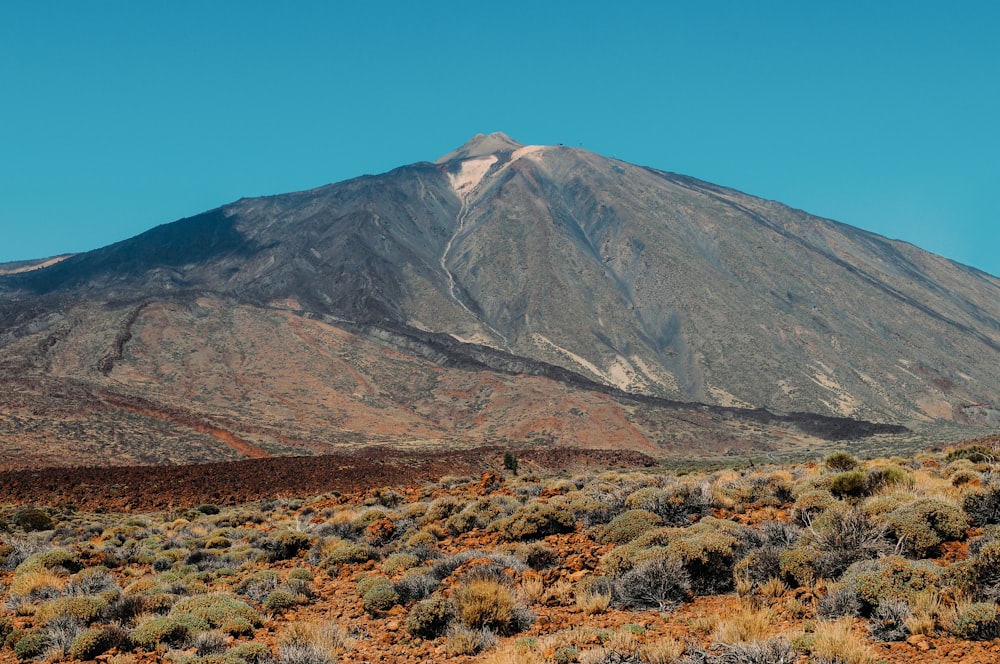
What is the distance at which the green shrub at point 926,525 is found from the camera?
9.25 meters

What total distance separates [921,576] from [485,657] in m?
4.87

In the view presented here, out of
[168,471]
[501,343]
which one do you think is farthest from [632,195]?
[168,471]

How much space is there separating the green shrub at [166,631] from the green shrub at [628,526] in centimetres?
643

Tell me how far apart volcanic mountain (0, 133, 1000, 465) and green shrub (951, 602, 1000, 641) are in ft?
166

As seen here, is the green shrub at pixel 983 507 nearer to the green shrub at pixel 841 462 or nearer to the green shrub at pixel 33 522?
the green shrub at pixel 841 462

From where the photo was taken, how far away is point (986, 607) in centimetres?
689

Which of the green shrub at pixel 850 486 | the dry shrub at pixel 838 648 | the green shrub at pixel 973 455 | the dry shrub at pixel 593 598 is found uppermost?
the green shrub at pixel 973 455

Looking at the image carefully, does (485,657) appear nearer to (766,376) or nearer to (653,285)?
(766,376)

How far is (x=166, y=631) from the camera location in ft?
31.3

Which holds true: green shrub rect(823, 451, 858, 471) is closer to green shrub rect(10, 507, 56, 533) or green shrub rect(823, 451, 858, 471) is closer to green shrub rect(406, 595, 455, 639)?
green shrub rect(406, 595, 455, 639)

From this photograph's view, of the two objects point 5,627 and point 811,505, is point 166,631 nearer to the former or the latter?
point 5,627

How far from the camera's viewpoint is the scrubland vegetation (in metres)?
7.48

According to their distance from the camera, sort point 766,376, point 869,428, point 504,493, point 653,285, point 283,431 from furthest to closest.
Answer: point 653,285
point 766,376
point 869,428
point 283,431
point 504,493

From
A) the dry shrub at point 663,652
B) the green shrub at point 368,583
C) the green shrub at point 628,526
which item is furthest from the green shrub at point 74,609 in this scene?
the dry shrub at point 663,652
